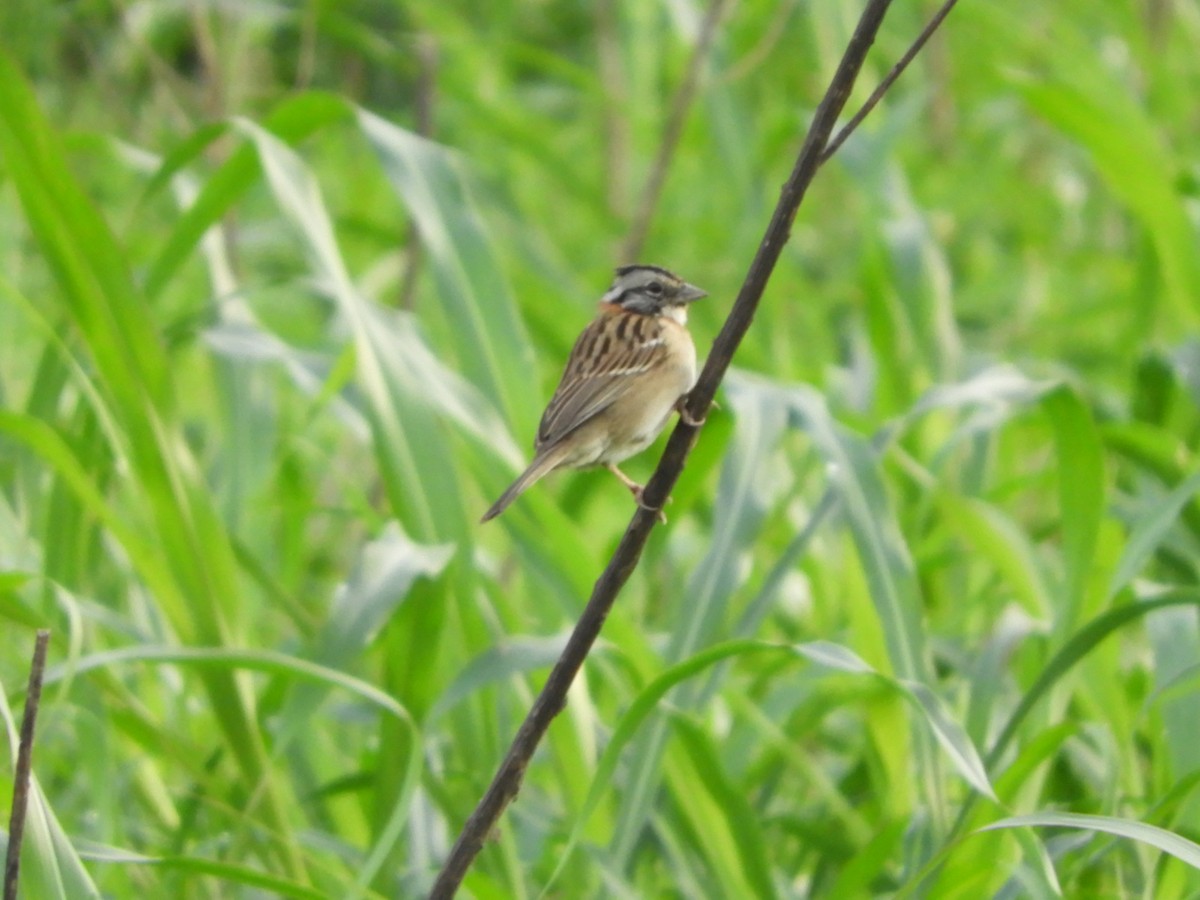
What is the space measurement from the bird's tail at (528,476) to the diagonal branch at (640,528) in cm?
50

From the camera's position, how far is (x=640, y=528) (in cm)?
177

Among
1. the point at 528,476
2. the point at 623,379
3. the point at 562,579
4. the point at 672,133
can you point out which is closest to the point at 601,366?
the point at 623,379

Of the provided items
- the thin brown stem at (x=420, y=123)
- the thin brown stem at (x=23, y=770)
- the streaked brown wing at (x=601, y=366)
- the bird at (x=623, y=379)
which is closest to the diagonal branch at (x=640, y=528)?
the thin brown stem at (x=23, y=770)

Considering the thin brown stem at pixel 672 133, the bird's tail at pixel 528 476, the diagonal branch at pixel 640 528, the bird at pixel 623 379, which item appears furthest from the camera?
the thin brown stem at pixel 672 133

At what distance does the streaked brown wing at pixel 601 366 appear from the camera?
286 cm

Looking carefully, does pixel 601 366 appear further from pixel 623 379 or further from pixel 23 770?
pixel 23 770

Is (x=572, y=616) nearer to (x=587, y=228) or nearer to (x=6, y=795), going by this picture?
(x=6, y=795)

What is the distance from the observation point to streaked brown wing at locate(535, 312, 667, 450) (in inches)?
112

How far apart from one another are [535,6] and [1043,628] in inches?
244

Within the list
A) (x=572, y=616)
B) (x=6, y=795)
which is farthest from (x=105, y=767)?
(x=572, y=616)

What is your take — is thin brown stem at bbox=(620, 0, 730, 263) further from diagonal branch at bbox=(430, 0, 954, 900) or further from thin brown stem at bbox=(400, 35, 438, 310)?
diagonal branch at bbox=(430, 0, 954, 900)

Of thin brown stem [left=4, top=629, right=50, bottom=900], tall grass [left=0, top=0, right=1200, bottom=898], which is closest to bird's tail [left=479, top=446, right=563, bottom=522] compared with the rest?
tall grass [left=0, top=0, right=1200, bottom=898]

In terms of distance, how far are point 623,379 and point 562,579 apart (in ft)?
1.28

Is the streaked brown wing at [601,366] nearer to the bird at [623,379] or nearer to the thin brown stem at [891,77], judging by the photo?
the bird at [623,379]
